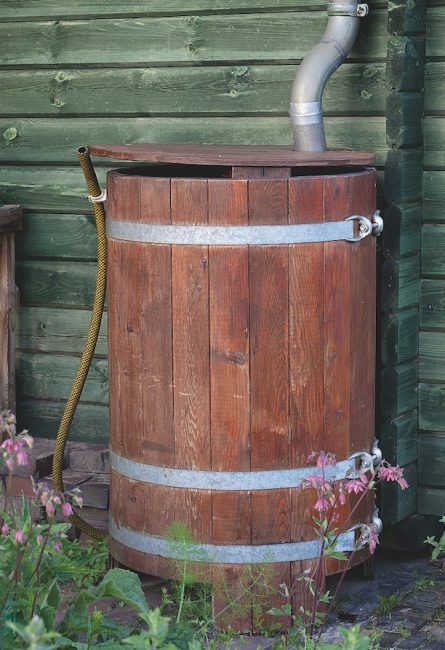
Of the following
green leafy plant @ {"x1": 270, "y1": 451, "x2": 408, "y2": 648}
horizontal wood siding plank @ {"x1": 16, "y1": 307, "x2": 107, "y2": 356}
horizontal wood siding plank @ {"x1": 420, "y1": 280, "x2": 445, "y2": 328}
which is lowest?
green leafy plant @ {"x1": 270, "y1": 451, "x2": 408, "y2": 648}

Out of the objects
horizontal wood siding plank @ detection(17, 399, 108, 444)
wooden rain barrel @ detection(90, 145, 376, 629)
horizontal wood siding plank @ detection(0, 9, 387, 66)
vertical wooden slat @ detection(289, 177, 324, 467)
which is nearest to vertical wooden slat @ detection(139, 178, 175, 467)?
wooden rain barrel @ detection(90, 145, 376, 629)

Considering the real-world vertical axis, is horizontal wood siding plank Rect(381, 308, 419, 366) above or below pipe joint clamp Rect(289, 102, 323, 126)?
below

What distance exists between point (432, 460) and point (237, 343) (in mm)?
1069

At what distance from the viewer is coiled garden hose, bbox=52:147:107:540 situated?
146 inches

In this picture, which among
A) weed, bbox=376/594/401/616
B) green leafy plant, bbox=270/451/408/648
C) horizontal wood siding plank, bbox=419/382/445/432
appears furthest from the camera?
horizontal wood siding plank, bbox=419/382/445/432

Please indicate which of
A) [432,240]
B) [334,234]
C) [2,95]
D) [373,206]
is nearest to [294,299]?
[334,234]

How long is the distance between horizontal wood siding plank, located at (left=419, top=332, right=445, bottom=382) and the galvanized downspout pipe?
0.76 meters

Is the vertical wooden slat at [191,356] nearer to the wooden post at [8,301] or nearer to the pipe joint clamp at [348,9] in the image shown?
the pipe joint clamp at [348,9]

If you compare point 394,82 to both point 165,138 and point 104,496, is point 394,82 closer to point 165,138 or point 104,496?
point 165,138

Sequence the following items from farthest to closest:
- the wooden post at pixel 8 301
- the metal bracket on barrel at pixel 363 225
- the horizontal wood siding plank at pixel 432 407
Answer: the wooden post at pixel 8 301 < the horizontal wood siding plank at pixel 432 407 < the metal bracket on barrel at pixel 363 225

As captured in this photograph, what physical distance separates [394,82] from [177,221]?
2.95ft

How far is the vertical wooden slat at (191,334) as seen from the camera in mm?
3285

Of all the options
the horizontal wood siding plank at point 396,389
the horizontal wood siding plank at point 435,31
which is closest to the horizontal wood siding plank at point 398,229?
the horizontal wood siding plank at point 396,389

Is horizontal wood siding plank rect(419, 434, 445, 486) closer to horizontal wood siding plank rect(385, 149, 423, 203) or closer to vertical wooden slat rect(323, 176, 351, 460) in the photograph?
vertical wooden slat rect(323, 176, 351, 460)
